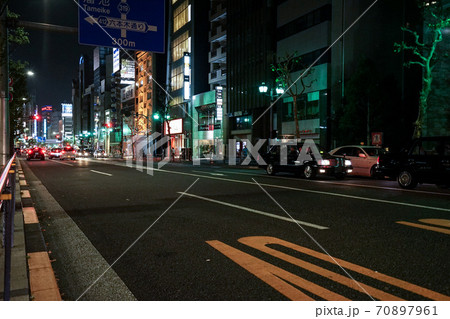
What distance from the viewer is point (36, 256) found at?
478cm

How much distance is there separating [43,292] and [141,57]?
8220 cm

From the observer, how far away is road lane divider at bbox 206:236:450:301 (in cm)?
348

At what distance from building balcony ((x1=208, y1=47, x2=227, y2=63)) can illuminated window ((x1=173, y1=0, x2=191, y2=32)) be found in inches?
366

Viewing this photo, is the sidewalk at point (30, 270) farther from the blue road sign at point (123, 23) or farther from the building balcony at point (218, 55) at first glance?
the building balcony at point (218, 55)

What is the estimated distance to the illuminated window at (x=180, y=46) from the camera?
2318 inches

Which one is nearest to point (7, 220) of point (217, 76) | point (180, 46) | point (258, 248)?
point (258, 248)

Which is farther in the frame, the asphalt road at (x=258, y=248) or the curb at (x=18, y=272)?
the asphalt road at (x=258, y=248)

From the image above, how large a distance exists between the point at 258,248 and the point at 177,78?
5868 cm

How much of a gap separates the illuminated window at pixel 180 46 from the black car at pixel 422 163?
50054 millimetres

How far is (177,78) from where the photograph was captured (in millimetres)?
61312

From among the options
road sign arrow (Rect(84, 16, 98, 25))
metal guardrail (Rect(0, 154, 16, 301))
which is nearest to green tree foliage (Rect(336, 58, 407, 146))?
road sign arrow (Rect(84, 16, 98, 25))

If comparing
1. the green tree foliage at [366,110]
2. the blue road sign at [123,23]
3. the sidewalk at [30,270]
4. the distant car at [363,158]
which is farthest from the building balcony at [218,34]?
the sidewalk at [30,270]

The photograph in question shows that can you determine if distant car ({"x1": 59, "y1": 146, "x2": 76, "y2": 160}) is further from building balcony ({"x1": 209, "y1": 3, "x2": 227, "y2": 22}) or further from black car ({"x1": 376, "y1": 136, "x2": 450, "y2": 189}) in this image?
black car ({"x1": 376, "y1": 136, "x2": 450, "y2": 189})
